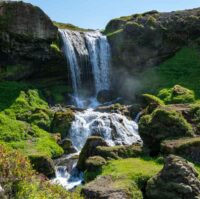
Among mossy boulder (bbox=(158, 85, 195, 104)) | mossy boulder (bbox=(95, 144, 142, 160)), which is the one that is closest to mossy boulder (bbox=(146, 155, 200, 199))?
mossy boulder (bbox=(95, 144, 142, 160))

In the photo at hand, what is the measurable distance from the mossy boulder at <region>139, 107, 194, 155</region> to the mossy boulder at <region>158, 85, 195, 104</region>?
1952 cm

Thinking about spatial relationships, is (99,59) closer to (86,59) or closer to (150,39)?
(86,59)

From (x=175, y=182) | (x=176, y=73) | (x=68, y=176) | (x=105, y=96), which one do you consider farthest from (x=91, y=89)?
(x=175, y=182)

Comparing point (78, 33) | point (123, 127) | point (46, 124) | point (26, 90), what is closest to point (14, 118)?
point (46, 124)

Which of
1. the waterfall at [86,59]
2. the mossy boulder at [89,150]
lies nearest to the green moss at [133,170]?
the mossy boulder at [89,150]

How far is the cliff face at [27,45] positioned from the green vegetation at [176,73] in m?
10.9

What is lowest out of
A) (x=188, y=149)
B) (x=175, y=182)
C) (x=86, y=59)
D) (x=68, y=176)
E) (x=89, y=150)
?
(x=68, y=176)

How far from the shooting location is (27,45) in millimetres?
58562

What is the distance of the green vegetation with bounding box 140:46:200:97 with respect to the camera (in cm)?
5878

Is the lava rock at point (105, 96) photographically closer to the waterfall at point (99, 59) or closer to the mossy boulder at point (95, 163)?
the waterfall at point (99, 59)

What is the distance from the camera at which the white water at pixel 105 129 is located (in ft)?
141

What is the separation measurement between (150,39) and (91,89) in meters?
10.8

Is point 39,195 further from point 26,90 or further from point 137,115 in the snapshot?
Answer: point 26,90

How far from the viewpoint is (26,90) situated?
55250mm
